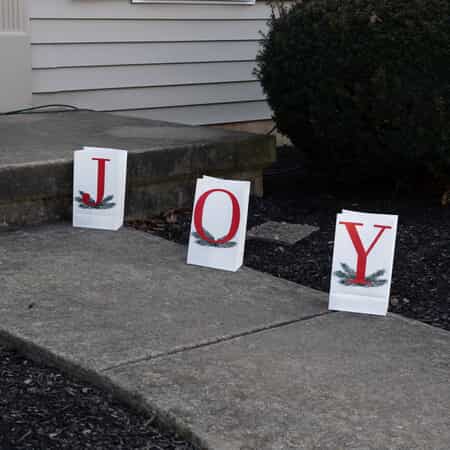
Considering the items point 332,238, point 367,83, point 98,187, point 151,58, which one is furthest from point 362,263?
point 151,58

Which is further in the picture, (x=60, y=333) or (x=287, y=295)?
(x=287, y=295)

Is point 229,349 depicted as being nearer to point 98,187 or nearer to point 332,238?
point 98,187

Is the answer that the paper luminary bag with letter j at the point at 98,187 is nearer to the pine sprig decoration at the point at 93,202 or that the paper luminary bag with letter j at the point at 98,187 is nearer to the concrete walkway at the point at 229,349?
the pine sprig decoration at the point at 93,202

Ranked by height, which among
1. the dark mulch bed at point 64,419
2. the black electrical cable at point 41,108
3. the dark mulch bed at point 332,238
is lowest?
the dark mulch bed at point 64,419

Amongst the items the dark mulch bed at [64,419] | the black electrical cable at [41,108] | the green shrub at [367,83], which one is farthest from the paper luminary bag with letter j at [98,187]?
the black electrical cable at [41,108]

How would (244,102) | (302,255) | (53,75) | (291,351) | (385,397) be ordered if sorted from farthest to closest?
(244,102), (53,75), (302,255), (291,351), (385,397)

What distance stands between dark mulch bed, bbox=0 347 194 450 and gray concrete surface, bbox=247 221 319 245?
6.63ft

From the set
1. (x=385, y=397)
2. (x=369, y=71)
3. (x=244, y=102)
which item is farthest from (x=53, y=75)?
(x=385, y=397)

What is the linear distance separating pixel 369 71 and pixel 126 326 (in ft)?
8.44

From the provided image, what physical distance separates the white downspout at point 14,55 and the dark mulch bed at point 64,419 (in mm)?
3955

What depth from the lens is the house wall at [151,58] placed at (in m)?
6.86

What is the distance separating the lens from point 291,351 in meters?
3.22

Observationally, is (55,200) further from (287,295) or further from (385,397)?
(385,397)

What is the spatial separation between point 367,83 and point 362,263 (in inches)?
75.0
